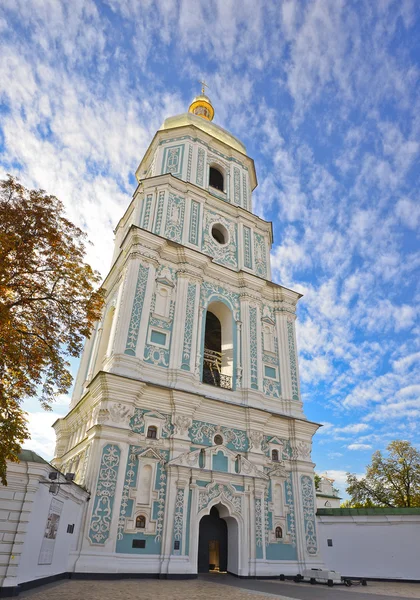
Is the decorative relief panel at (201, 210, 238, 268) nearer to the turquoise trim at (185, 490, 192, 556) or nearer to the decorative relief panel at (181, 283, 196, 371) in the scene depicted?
the decorative relief panel at (181, 283, 196, 371)

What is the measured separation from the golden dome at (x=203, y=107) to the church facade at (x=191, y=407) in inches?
356

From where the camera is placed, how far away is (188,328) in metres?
17.4

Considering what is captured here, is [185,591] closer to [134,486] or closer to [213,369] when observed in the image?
[134,486]

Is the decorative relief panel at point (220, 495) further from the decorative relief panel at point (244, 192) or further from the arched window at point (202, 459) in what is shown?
the decorative relief panel at point (244, 192)

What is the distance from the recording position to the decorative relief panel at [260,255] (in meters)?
22.3

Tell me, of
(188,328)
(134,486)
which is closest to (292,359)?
(188,328)

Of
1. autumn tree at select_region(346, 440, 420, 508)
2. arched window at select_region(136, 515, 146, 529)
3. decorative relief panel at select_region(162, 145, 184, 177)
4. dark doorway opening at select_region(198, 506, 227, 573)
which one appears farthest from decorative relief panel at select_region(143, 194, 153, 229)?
autumn tree at select_region(346, 440, 420, 508)

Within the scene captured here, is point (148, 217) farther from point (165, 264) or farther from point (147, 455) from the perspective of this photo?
point (147, 455)

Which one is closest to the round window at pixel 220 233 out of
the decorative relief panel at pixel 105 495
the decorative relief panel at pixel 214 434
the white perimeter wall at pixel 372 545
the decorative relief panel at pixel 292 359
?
the decorative relief panel at pixel 292 359

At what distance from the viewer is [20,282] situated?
32.2 ft

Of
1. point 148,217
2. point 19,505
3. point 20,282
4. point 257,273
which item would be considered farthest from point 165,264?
point 19,505

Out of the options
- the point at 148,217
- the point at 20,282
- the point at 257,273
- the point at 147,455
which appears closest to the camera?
the point at 20,282

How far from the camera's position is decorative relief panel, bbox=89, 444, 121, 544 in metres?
12.2

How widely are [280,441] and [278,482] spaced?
5.34 feet
